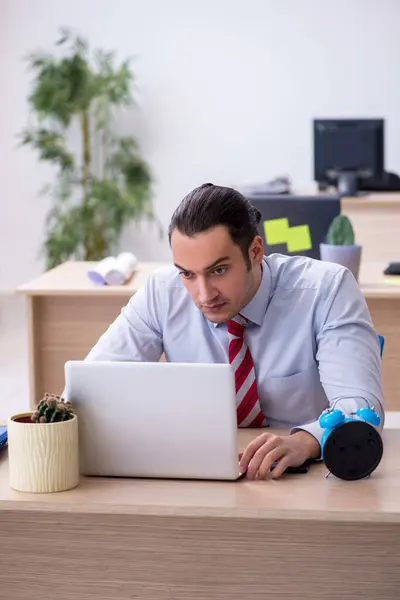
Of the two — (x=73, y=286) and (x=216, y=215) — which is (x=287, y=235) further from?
(x=216, y=215)

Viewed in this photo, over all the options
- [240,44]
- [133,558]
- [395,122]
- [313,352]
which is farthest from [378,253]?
[133,558]

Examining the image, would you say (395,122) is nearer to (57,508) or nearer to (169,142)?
(169,142)

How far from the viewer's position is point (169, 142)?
25.8ft

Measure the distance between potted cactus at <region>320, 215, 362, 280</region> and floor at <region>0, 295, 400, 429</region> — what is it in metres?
0.64

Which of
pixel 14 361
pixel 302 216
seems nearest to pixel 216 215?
pixel 302 216

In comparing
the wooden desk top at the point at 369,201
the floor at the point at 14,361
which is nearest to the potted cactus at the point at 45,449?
the floor at the point at 14,361

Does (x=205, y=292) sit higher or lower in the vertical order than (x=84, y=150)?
lower

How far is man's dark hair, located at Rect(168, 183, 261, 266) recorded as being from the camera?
6.07ft

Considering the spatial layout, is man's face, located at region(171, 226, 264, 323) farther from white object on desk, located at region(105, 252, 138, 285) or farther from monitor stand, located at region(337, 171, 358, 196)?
monitor stand, located at region(337, 171, 358, 196)

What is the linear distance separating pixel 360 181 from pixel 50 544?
5.26m

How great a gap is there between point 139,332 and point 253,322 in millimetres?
259

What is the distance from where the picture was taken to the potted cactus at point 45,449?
1.56 m

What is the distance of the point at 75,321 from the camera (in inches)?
150

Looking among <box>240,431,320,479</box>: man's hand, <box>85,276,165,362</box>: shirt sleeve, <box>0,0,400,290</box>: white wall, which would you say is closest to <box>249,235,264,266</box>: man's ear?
<box>85,276,165,362</box>: shirt sleeve
